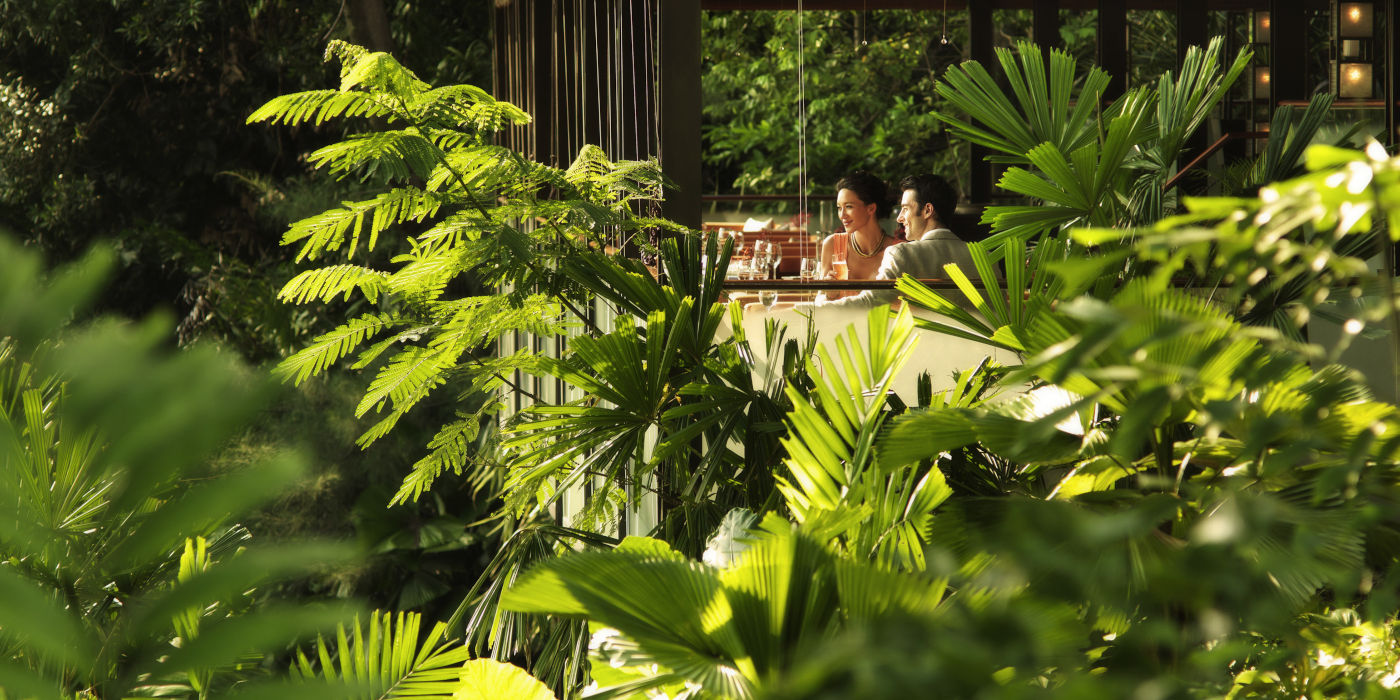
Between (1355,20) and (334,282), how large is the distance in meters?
4.75

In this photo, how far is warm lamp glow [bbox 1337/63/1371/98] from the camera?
5340 millimetres

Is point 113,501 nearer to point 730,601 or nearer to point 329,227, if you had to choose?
point 730,601

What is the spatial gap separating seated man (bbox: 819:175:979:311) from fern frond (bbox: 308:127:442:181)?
137cm

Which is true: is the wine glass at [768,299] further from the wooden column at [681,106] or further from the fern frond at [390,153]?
the fern frond at [390,153]

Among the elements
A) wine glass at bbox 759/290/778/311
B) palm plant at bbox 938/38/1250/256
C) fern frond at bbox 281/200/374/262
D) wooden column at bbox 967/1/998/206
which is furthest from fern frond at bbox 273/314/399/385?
wooden column at bbox 967/1/998/206

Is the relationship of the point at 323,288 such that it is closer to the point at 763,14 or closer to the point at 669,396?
the point at 669,396

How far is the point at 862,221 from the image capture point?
4.71 m

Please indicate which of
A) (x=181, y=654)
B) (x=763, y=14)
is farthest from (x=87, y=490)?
(x=763, y=14)

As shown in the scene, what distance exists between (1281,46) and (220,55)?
8117mm

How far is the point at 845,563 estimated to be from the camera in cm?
136

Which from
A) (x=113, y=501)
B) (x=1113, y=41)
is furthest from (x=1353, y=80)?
(x=113, y=501)

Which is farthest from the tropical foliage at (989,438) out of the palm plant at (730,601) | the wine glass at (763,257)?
the wine glass at (763,257)

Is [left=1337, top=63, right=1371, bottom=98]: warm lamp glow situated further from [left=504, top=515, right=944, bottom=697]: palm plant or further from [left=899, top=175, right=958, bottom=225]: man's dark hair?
[left=504, top=515, right=944, bottom=697]: palm plant

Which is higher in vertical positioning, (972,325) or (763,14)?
(763,14)
